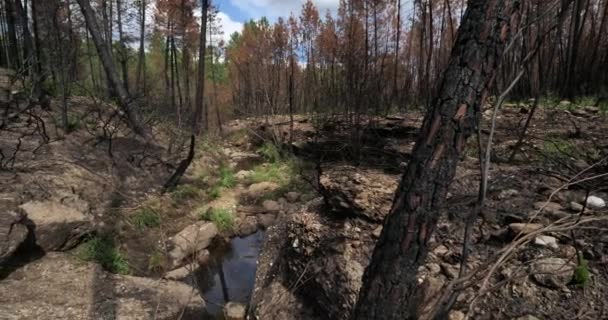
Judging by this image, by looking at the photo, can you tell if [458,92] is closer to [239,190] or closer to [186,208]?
[186,208]

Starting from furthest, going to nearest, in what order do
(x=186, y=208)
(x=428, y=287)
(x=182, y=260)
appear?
(x=186, y=208) < (x=182, y=260) < (x=428, y=287)

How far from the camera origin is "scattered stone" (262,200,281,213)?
18.8 feet

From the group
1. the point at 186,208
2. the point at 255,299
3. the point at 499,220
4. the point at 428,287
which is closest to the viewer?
the point at 428,287

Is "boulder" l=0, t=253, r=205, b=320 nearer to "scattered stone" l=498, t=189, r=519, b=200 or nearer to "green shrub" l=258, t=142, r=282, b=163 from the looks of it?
"scattered stone" l=498, t=189, r=519, b=200

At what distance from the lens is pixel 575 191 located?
7.43 ft

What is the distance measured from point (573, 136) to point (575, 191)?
1785mm

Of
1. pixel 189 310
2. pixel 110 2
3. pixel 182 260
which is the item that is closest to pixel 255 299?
pixel 189 310

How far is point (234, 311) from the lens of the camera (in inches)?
126

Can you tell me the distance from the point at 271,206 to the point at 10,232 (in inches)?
142

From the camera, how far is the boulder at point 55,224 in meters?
3.33

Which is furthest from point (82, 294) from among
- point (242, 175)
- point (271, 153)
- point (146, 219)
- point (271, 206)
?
point (271, 153)

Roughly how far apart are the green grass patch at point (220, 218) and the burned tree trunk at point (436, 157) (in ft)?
13.6

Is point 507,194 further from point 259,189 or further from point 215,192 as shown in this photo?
point 215,192

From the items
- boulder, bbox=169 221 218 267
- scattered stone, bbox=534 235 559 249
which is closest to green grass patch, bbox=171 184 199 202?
boulder, bbox=169 221 218 267
